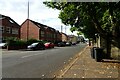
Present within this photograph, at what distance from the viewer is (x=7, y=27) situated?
72.8 meters

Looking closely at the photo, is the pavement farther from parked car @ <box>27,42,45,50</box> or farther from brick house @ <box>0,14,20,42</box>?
brick house @ <box>0,14,20,42</box>

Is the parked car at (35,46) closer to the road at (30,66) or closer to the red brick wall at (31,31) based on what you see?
the road at (30,66)

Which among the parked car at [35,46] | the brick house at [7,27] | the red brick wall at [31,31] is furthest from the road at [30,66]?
the red brick wall at [31,31]

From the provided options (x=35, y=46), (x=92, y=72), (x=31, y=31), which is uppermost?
(x=31, y=31)

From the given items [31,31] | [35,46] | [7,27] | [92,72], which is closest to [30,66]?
[92,72]

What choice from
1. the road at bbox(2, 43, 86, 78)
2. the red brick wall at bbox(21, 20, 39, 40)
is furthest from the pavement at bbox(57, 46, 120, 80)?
the red brick wall at bbox(21, 20, 39, 40)

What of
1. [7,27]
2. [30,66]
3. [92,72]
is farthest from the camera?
[7,27]

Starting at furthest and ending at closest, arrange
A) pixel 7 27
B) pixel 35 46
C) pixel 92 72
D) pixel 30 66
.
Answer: pixel 7 27
pixel 35 46
pixel 30 66
pixel 92 72

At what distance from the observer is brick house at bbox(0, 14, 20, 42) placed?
229 feet

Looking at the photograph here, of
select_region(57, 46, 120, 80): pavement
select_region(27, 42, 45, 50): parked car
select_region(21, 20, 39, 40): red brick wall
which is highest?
select_region(21, 20, 39, 40): red brick wall

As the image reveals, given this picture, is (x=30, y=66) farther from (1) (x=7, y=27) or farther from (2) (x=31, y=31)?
(2) (x=31, y=31)

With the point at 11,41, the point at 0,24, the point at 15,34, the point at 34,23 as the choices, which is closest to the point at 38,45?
the point at 11,41

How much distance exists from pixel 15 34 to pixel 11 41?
28778 millimetres

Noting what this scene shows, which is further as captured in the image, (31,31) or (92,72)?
(31,31)
